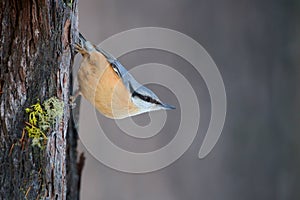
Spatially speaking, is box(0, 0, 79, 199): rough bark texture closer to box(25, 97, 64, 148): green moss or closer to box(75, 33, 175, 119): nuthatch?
box(25, 97, 64, 148): green moss

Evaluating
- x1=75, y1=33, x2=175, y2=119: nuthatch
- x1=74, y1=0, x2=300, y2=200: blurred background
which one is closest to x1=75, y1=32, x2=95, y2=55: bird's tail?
x1=75, y1=33, x2=175, y2=119: nuthatch

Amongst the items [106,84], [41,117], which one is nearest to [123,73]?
[106,84]

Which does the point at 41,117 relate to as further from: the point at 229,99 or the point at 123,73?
the point at 229,99

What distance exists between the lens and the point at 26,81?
1.35 metres

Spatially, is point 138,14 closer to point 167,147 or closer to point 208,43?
point 208,43

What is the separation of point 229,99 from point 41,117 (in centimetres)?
182

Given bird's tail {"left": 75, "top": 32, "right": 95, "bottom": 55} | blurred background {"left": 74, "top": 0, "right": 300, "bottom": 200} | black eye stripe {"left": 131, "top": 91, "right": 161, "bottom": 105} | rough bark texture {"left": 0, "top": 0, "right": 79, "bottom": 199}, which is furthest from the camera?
blurred background {"left": 74, "top": 0, "right": 300, "bottom": 200}

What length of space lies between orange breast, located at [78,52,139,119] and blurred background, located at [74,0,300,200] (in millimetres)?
1037

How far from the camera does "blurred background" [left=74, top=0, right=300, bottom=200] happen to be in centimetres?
284

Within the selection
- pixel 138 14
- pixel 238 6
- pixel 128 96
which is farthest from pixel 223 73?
pixel 128 96

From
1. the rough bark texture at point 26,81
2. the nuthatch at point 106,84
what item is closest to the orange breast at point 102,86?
the nuthatch at point 106,84

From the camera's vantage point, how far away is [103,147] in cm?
277

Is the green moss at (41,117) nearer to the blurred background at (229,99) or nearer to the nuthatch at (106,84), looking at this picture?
the nuthatch at (106,84)

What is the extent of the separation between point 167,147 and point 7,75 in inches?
64.1
